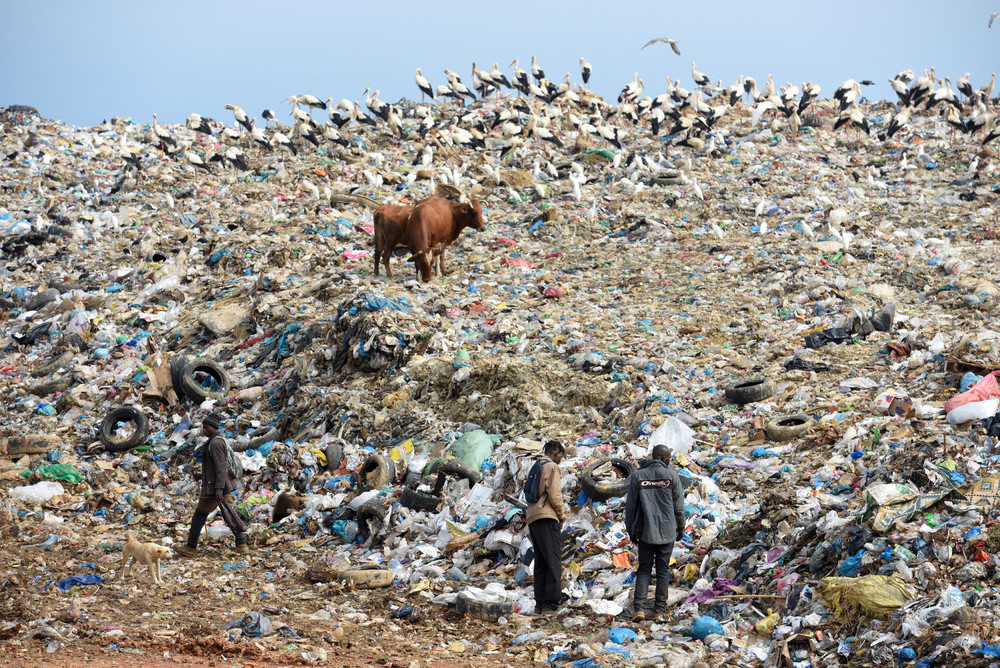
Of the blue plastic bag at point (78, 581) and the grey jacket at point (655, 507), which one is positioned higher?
the grey jacket at point (655, 507)

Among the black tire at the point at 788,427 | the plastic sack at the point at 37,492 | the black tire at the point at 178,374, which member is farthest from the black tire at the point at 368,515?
the black tire at the point at 178,374

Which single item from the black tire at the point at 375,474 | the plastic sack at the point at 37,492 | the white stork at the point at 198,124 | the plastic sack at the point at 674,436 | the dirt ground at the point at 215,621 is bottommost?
the dirt ground at the point at 215,621

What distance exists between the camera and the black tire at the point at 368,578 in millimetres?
6191

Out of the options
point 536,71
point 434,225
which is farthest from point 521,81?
point 434,225

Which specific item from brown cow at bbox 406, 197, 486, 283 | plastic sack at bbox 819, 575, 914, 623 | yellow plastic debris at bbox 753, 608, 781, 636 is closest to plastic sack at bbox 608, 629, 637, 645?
yellow plastic debris at bbox 753, 608, 781, 636

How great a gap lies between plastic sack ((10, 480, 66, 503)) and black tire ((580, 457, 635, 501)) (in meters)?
4.89

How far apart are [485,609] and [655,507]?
4.10ft

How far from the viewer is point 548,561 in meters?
5.54

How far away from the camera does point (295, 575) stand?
21.7ft

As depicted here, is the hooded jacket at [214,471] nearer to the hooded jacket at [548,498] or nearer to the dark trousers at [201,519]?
the dark trousers at [201,519]

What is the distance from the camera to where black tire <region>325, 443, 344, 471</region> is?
8.53m

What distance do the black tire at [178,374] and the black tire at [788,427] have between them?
21.9 ft

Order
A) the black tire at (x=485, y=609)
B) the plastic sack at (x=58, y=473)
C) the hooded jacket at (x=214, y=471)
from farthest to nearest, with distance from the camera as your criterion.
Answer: the plastic sack at (x=58, y=473)
the hooded jacket at (x=214, y=471)
the black tire at (x=485, y=609)

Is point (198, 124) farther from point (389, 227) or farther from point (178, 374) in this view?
point (178, 374)
